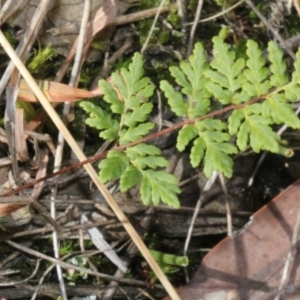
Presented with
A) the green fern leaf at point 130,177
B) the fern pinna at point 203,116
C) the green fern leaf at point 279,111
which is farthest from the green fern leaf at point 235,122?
the green fern leaf at point 130,177

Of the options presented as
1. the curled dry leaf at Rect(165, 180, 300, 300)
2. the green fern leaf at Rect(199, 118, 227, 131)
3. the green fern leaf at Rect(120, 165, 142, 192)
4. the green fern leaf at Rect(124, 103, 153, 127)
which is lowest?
the curled dry leaf at Rect(165, 180, 300, 300)

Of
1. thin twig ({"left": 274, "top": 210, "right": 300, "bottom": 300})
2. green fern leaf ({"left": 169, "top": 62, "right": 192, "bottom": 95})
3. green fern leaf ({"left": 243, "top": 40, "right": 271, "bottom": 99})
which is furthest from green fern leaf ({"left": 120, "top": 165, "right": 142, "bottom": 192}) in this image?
thin twig ({"left": 274, "top": 210, "right": 300, "bottom": 300})

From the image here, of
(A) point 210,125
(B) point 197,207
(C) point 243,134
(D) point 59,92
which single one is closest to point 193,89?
(A) point 210,125

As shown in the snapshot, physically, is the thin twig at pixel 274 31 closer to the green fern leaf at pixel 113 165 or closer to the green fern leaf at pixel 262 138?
the green fern leaf at pixel 262 138

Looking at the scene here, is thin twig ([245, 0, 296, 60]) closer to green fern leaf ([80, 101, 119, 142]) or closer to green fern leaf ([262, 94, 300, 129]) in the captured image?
green fern leaf ([262, 94, 300, 129])

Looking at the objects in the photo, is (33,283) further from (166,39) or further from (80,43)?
(166,39)

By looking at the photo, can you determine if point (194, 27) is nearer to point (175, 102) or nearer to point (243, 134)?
point (175, 102)
